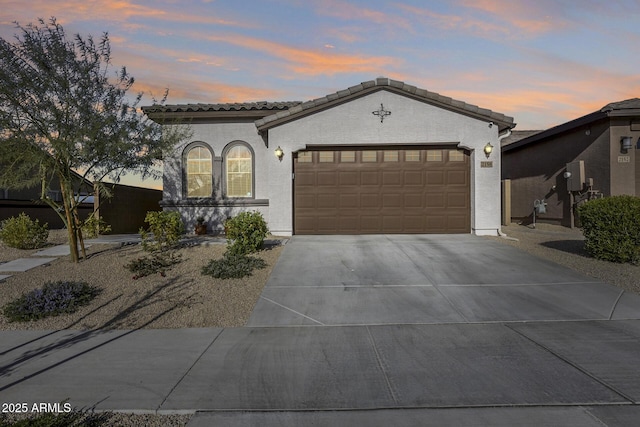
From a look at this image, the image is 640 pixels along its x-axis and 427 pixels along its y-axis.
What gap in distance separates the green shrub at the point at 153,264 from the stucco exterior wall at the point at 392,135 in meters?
3.91

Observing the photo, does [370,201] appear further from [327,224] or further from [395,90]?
[395,90]

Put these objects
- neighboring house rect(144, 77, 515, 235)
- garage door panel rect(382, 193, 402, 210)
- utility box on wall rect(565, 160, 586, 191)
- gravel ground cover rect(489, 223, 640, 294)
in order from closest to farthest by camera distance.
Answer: gravel ground cover rect(489, 223, 640, 294) < neighboring house rect(144, 77, 515, 235) < garage door panel rect(382, 193, 402, 210) < utility box on wall rect(565, 160, 586, 191)

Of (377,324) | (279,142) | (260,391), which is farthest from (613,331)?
(279,142)

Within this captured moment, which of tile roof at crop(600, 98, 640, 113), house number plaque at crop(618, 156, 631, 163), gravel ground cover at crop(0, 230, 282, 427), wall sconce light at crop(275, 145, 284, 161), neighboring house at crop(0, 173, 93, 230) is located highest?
tile roof at crop(600, 98, 640, 113)

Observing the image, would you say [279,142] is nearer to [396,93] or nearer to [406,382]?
[396,93]

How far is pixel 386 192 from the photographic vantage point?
1302cm

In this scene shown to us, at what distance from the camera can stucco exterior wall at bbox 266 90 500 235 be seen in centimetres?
1279

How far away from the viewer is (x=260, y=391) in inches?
165

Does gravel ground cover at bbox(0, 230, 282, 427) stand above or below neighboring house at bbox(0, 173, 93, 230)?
below

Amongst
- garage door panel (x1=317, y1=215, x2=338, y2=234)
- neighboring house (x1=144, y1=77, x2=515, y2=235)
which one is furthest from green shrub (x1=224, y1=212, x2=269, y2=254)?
garage door panel (x1=317, y1=215, x2=338, y2=234)

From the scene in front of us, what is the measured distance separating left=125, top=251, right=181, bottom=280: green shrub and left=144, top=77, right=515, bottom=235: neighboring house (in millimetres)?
3913

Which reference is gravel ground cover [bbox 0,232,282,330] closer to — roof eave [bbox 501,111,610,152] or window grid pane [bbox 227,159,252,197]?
window grid pane [bbox 227,159,252,197]

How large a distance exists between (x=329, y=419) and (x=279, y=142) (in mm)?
10177

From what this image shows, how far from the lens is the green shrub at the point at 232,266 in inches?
333
